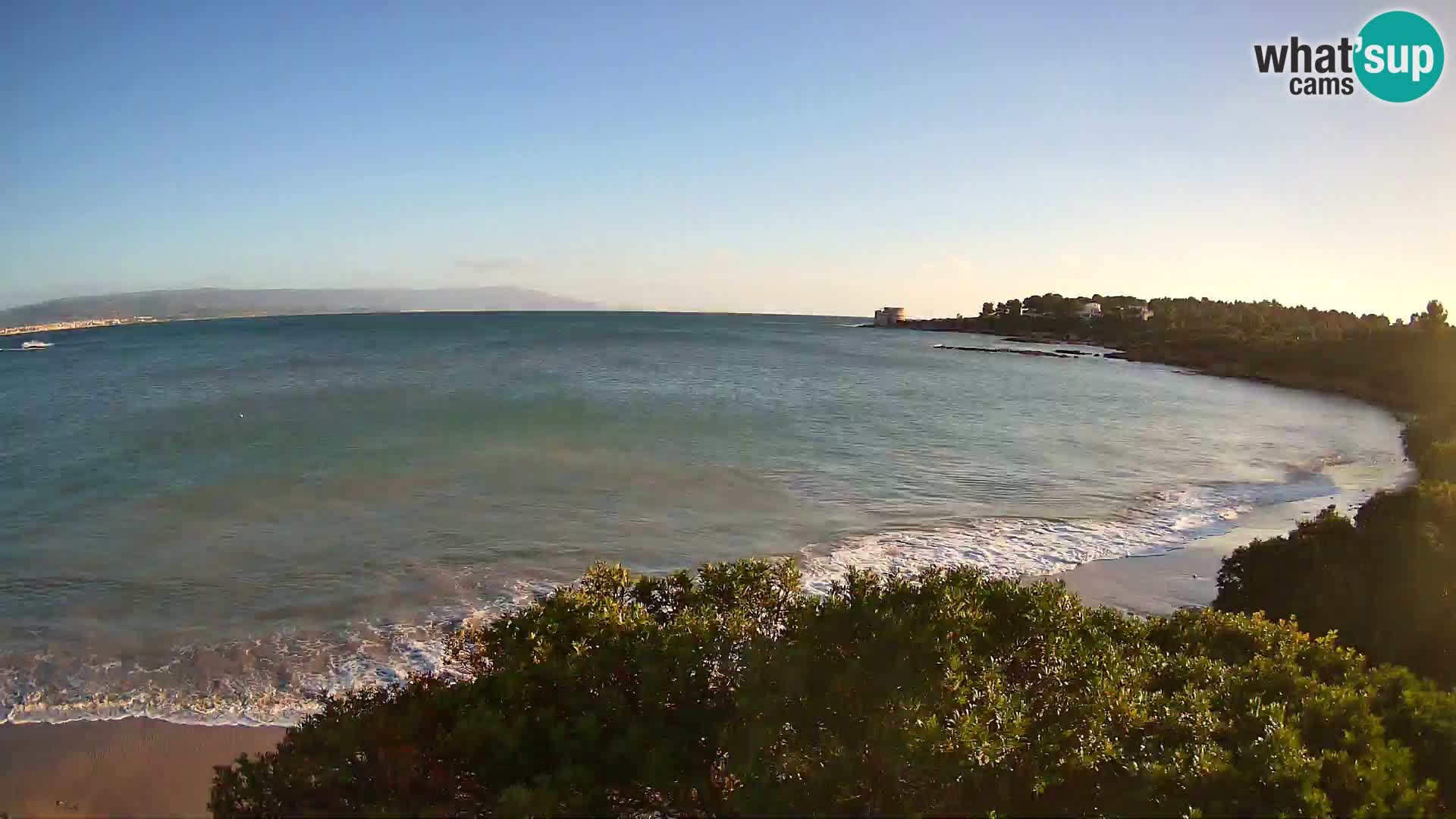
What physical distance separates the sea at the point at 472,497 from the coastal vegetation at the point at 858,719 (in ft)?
10.5

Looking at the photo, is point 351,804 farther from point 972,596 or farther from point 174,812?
point 972,596

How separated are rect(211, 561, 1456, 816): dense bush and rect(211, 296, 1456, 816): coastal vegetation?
0.02m

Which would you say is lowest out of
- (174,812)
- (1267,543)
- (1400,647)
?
(174,812)

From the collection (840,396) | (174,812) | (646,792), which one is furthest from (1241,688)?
(840,396)

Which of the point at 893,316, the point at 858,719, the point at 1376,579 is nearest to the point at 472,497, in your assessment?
the point at 858,719

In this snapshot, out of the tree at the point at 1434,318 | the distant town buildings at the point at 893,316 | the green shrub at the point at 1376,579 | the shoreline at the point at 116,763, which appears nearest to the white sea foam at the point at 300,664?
the shoreline at the point at 116,763

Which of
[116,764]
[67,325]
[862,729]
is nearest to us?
[862,729]

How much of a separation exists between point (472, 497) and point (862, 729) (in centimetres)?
1426

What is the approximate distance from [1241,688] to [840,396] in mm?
33917

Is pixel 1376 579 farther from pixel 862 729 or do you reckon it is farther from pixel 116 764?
pixel 116 764

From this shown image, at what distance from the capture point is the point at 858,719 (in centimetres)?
473

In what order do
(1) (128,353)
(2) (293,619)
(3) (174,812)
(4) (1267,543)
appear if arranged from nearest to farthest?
(3) (174,812) → (4) (1267,543) → (2) (293,619) → (1) (128,353)

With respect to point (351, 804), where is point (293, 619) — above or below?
below

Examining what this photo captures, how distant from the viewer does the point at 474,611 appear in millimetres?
11078
